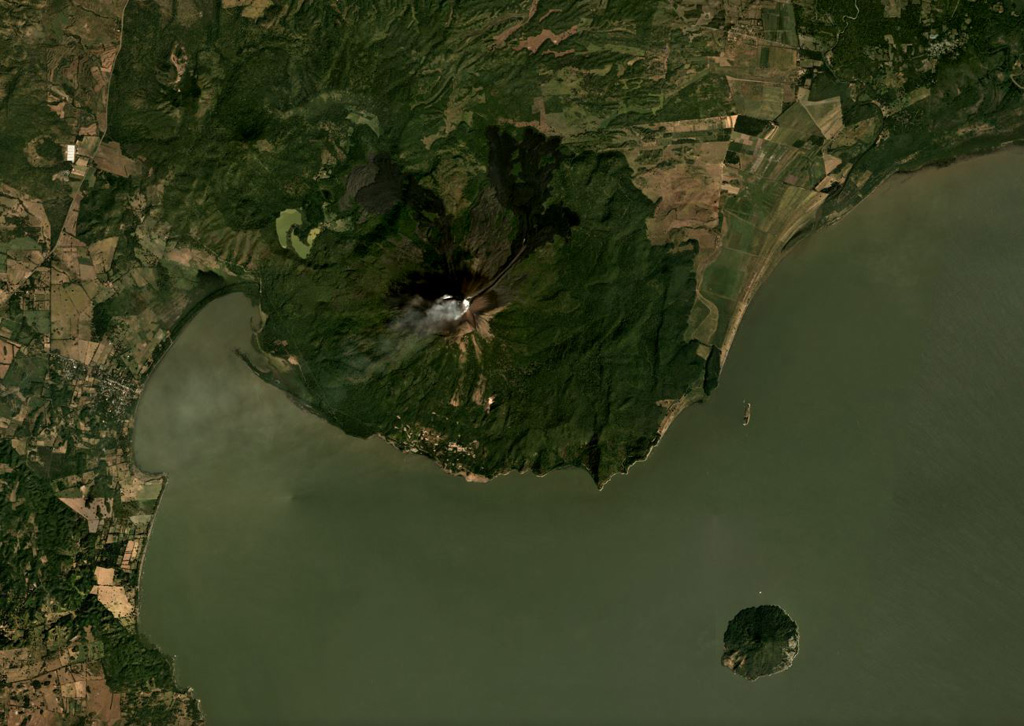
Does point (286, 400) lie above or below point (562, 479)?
above

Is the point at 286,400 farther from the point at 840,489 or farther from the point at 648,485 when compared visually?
the point at 840,489

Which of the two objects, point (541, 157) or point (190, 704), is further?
point (190, 704)

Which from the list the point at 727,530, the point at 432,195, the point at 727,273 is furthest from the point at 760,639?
the point at 432,195

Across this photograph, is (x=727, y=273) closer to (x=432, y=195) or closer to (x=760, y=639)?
(x=432, y=195)

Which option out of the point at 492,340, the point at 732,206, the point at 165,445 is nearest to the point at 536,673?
the point at 492,340

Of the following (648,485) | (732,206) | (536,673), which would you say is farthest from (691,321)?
(536,673)

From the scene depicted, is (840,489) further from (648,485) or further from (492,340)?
(492,340)

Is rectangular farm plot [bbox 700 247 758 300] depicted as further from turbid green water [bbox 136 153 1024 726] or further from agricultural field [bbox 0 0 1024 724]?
turbid green water [bbox 136 153 1024 726]

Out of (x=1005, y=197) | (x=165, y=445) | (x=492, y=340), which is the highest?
(x=1005, y=197)
